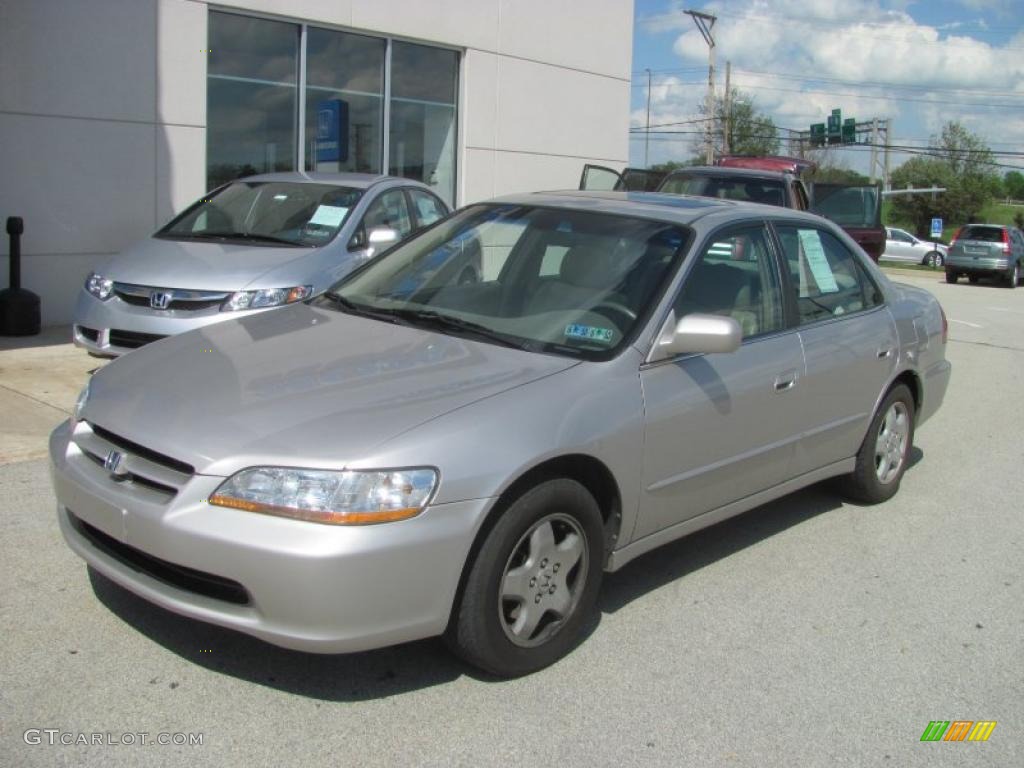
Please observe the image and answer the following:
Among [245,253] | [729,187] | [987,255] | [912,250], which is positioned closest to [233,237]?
[245,253]

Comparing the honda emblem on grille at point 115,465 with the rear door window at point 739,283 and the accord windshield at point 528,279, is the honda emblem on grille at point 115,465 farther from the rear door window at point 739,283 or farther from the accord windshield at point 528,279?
the rear door window at point 739,283

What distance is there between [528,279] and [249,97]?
27.6ft

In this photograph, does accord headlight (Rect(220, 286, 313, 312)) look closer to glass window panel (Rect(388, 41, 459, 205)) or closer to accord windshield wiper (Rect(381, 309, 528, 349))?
accord windshield wiper (Rect(381, 309, 528, 349))

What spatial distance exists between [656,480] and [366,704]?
4.49 ft

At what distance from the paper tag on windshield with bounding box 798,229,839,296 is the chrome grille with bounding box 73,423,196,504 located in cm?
327

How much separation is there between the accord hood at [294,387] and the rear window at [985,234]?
25726mm

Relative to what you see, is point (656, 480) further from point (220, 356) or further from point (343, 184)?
point (343, 184)

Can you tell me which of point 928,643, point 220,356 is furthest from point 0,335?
point 928,643

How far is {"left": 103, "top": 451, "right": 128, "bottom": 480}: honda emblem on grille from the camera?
11.2 ft

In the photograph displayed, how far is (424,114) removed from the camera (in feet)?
45.8

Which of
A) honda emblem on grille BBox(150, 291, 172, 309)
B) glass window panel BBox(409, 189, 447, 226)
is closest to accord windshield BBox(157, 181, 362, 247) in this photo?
glass window panel BBox(409, 189, 447, 226)

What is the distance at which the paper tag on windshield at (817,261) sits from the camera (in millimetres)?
5262

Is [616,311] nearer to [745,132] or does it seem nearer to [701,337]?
[701,337]

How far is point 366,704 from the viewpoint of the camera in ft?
11.2
